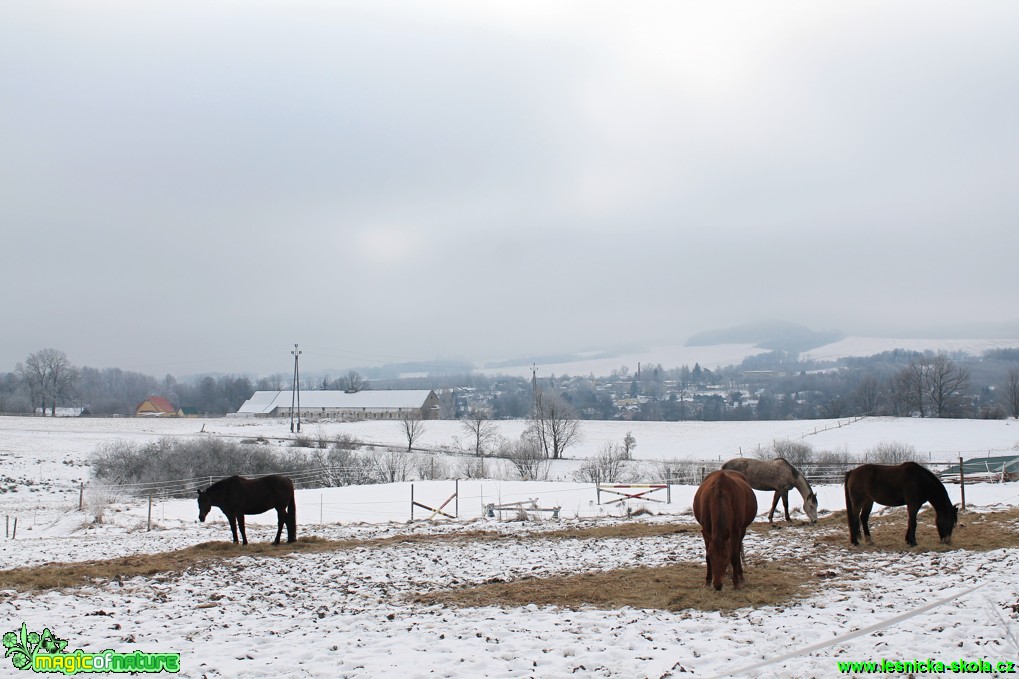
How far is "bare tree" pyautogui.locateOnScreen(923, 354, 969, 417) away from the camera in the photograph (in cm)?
8400

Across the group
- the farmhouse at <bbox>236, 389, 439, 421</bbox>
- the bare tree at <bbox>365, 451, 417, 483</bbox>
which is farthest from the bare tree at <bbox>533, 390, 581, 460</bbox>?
the farmhouse at <bbox>236, 389, 439, 421</bbox>

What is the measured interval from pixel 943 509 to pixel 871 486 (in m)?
1.16

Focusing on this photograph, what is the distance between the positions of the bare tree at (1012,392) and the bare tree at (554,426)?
56.5 m

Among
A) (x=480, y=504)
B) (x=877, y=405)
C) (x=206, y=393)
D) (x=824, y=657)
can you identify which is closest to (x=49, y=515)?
(x=480, y=504)

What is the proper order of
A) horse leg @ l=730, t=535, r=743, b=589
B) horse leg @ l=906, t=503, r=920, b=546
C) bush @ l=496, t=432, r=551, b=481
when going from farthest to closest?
bush @ l=496, t=432, r=551, b=481
horse leg @ l=906, t=503, r=920, b=546
horse leg @ l=730, t=535, r=743, b=589

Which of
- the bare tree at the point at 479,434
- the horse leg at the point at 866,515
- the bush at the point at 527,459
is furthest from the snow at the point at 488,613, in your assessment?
the bare tree at the point at 479,434

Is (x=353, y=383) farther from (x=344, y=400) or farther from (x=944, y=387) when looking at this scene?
(x=944, y=387)

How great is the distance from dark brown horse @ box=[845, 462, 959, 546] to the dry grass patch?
2.50 metres

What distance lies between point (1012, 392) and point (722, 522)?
10031 centimetres

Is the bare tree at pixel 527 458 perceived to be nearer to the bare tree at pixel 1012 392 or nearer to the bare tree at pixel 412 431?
the bare tree at pixel 412 431

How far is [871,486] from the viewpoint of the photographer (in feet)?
Result: 40.9

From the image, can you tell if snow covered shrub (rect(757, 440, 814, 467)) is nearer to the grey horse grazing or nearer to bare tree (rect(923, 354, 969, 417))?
the grey horse grazing

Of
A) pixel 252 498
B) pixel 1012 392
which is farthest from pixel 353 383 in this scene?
pixel 252 498

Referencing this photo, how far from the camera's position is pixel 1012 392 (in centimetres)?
8825
